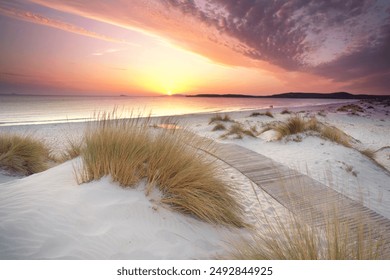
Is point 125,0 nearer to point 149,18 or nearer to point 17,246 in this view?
point 149,18

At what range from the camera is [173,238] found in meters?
1.98

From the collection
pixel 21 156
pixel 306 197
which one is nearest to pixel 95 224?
pixel 306 197

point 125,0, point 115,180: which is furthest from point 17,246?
point 125,0

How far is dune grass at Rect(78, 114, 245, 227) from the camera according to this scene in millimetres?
Result: 2377

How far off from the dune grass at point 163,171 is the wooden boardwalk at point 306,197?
0.70 meters

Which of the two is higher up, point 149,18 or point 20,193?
point 149,18

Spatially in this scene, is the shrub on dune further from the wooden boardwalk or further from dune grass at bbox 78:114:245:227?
dune grass at bbox 78:114:245:227

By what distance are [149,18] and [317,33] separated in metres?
2.65

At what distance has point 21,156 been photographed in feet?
14.5

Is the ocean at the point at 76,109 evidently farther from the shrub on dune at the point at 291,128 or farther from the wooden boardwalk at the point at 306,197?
the shrub on dune at the point at 291,128

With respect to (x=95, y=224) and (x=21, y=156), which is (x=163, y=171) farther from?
(x=21, y=156)

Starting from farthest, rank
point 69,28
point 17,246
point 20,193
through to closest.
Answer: point 69,28 → point 20,193 → point 17,246

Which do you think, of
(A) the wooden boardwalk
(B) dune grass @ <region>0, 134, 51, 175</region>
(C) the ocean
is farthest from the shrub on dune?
(B) dune grass @ <region>0, 134, 51, 175</region>

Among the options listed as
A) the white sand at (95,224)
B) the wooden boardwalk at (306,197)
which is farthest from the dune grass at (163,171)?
the wooden boardwalk at (306,197)
